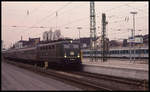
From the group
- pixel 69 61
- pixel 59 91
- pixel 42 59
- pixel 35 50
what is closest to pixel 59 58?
pixel 69 61

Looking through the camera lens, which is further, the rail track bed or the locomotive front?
the locomotive front

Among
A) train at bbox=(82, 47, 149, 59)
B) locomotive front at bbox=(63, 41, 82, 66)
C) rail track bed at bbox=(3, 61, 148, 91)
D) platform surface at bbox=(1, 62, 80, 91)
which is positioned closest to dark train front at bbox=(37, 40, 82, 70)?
locomotive front at bbox=(63, 41, 82, 66)

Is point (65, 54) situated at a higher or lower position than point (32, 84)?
higher

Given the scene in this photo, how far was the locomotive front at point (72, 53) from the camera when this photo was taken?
2511cm

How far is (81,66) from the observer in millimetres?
27719

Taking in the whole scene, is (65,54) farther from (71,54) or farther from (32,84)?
(32,84)

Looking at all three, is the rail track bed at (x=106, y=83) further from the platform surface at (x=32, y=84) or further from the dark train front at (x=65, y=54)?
the dark train front at (x=65, y=54)

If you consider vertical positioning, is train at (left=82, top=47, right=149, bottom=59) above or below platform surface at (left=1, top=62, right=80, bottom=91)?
above

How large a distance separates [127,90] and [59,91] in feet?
11.2

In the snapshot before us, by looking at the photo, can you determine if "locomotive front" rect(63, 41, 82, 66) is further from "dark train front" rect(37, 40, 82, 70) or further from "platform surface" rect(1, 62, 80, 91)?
"platform surface" rect(1, 62, 80, 91)

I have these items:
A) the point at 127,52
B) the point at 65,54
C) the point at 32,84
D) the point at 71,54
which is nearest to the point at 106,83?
the point at 32,84

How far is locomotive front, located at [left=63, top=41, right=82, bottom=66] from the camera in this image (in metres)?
25.1

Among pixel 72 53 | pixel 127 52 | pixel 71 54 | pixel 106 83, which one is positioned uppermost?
pixel 72 53

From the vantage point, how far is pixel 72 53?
25.8 metres
